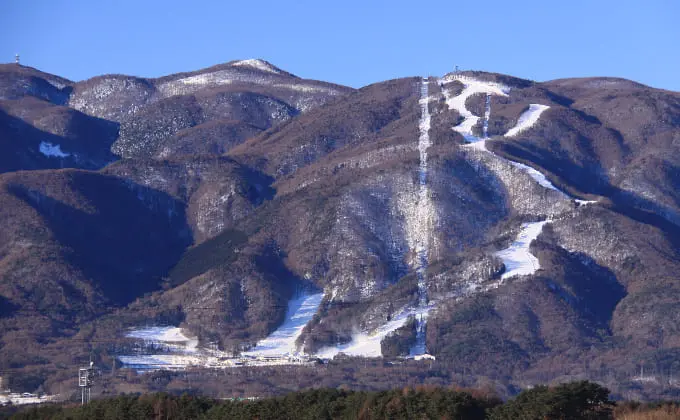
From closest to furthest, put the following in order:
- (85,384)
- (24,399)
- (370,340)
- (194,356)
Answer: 1. (85,384)
2. (24,399)
3. (194,356)
4. (370,340)

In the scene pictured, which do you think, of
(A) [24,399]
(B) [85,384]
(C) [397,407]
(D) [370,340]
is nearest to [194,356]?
(D) [370,340]

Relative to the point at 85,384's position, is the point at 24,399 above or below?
below

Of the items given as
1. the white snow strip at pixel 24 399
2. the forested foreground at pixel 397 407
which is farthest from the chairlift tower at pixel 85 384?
the forested foreground at pixel 397 407

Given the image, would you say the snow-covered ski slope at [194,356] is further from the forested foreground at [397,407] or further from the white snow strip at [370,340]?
the forested foreground at [397,407]

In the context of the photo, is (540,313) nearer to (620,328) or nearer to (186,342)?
(620,328)

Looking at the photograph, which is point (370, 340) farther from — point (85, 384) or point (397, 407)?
point (397, 407)

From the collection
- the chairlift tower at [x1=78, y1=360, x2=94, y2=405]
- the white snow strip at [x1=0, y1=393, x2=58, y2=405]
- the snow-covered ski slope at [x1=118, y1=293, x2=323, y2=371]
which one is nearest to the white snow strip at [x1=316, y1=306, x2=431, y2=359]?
the snow-covered ski slope at [x1=118, y1=293, x2=323, y2=371]

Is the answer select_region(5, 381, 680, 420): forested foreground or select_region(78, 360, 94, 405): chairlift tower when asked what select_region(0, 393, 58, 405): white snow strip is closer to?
select_region(78, 360, 94, 405): chairlift tower

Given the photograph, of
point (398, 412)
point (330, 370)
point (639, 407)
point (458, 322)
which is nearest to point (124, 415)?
point (398, 412)

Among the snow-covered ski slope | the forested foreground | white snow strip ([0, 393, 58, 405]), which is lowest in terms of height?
the forested foreground
